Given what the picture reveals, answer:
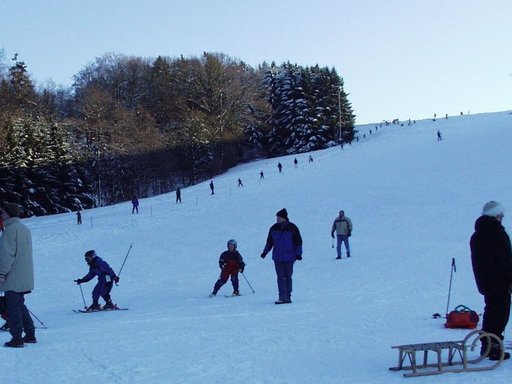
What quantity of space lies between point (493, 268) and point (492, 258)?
0.31ft

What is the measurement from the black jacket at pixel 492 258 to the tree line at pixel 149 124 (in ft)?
166

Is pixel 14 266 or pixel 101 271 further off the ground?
pixel 14 266

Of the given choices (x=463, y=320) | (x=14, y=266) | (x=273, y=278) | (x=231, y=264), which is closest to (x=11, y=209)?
(x=14, y=266)

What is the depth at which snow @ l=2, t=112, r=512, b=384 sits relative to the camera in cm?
684

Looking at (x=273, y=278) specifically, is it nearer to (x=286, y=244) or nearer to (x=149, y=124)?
(x=286, y=244)

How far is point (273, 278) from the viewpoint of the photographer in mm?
17844

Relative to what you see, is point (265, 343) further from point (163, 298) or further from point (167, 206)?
point (167, 206)

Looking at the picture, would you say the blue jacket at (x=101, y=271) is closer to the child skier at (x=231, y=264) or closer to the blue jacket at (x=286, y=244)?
the child skier at (x=231, y=264)

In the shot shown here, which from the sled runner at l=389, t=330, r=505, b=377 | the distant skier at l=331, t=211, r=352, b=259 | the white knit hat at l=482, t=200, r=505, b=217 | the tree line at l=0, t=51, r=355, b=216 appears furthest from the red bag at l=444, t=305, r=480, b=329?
the tree line at l=0, t=51, r=355, b=216

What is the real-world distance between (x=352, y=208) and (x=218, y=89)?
139 feet

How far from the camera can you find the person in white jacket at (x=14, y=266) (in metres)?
7.73

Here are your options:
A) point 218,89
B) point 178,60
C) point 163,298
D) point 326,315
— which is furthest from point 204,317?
point 178,60

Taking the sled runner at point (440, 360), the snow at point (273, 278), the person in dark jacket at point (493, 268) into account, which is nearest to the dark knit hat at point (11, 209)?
the snow at point (273, 278)

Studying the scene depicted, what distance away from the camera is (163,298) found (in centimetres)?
1590
